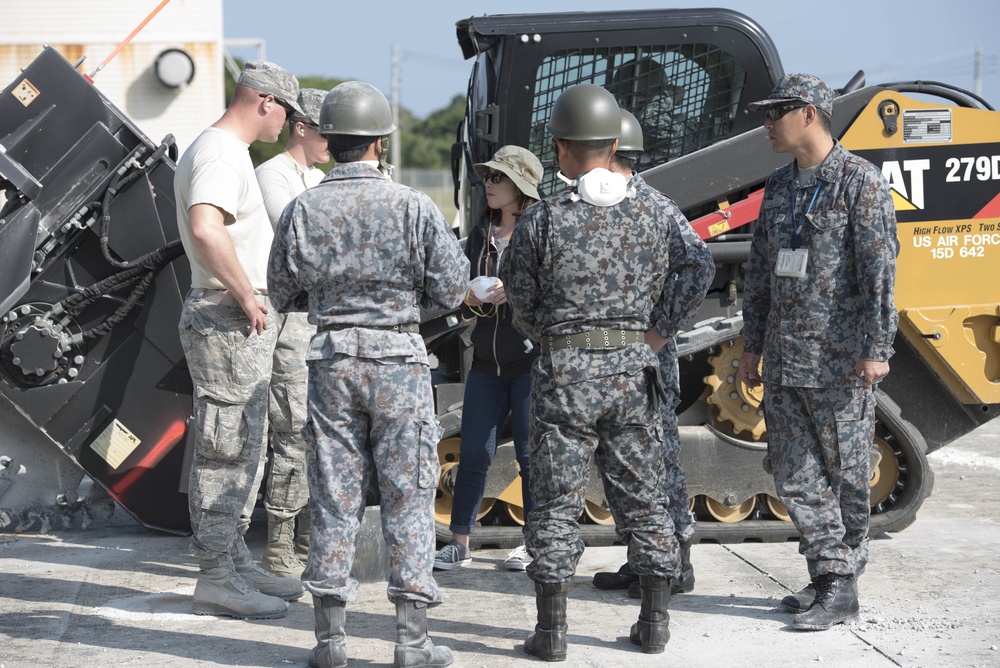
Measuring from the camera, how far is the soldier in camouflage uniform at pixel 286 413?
16.7ft

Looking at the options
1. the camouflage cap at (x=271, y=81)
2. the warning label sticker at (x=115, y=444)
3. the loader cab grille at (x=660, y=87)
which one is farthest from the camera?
the loader cab grille at (x=660, y=87)

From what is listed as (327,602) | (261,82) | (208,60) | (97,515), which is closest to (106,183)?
(261,82)

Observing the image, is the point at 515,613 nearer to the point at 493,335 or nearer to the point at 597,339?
the point at 493,335

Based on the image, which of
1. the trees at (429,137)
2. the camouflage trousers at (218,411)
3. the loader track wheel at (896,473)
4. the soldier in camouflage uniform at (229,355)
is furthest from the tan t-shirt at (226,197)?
the trees at (429,137)

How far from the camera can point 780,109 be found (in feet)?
14.4

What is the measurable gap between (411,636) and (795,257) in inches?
74.1

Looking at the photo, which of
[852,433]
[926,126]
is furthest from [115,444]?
[926,126]

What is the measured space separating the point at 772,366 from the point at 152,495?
294 cm

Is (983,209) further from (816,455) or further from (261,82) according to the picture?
(261,82)

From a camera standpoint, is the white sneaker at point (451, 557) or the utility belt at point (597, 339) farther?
the white sneaker at point (451, 557)

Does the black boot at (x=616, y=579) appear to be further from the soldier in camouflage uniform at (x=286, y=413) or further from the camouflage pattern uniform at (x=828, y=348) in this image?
the soldier in camouflage uniform at (x=286, y=413)

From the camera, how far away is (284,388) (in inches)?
201

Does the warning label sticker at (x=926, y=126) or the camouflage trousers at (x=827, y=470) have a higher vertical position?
the warning label sticker at (x=926, y=126)

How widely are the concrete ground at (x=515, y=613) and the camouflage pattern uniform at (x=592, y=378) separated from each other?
424 mm
